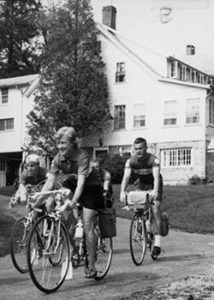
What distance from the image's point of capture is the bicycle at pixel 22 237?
26.0 feet

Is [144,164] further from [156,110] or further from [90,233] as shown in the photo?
[156,110]

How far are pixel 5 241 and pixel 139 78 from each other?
25.4 m

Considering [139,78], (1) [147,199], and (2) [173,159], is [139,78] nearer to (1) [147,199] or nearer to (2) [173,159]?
(2) [173,159]

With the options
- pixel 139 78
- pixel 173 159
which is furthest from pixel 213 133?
pixel 139 78

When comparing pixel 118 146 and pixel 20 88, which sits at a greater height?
pixel 20 88

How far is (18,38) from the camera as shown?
188ft

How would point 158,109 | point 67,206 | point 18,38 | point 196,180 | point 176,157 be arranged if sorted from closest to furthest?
point 67,206 → point 196,180 → point 176,157 → point 158,109 → point 18,38

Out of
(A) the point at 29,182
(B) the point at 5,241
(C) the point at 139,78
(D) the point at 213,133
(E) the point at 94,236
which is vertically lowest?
(B) the point at 5,241

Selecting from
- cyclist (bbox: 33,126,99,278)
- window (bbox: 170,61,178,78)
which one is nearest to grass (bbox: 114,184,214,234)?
cyclist (bbox: 33,126,99,278)

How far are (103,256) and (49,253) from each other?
4.18 ft

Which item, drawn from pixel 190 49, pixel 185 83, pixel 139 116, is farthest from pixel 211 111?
pixel 190 49

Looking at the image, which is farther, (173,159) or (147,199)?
(173,159)

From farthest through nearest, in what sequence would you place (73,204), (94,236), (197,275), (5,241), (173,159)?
(173,159) < (5,241) < (197,275) < (94,236) < (73,204)

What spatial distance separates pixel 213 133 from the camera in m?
35.4
